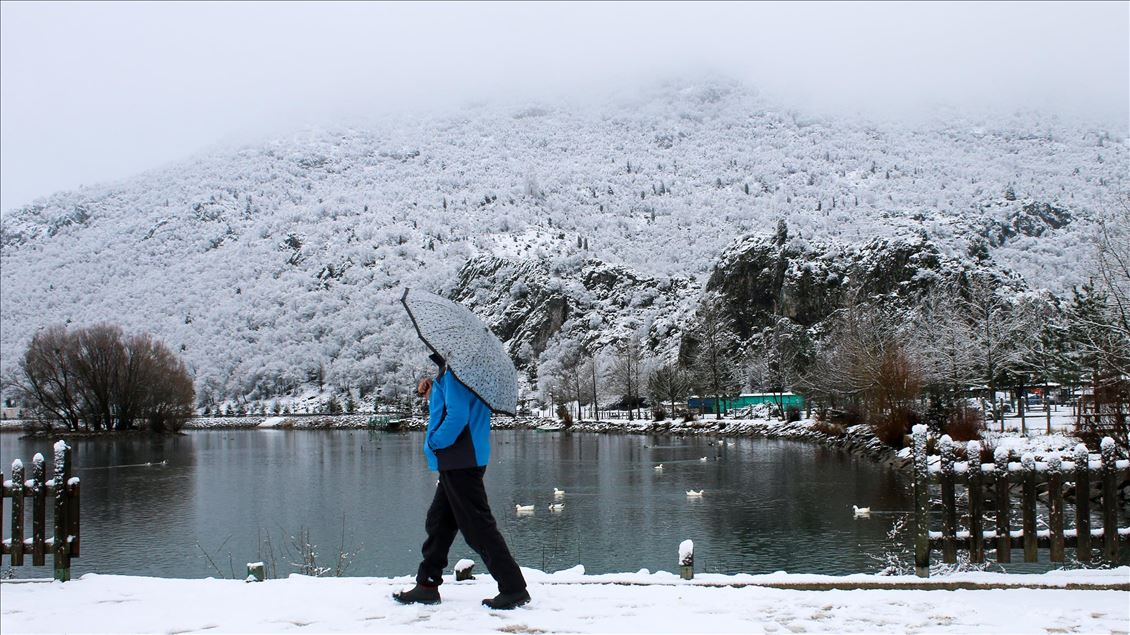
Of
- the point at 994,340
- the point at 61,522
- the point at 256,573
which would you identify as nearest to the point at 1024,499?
the point at 256,573

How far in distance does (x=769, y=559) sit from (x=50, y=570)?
1419cm

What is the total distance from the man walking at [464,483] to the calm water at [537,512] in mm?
10397

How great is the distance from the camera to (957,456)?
739 cm

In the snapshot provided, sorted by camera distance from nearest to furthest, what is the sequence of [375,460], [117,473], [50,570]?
[50,570]
[117,473]
[375,460]

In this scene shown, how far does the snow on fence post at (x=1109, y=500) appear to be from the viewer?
6.83 m

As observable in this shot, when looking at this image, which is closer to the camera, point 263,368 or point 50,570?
point 50,570

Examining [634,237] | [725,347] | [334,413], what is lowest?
[334,413]

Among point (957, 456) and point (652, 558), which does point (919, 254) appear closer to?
point (652, 558)

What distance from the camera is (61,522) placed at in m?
7.59

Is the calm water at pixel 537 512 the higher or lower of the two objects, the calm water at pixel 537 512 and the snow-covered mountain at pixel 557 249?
the lower

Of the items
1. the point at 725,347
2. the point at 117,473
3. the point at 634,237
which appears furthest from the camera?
the point at 634,237

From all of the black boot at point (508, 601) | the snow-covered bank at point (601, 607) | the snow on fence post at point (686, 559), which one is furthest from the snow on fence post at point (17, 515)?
the snow on fence post at point (686, 559)

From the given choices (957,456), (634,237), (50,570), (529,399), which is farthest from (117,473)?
(634,237)

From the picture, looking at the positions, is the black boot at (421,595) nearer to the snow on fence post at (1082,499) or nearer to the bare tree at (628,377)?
the snow on fence post at (1082,499)
